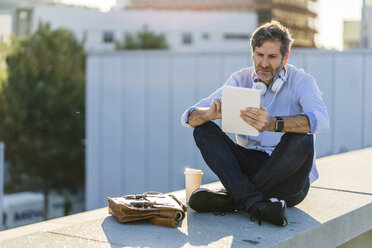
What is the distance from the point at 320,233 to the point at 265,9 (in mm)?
71983

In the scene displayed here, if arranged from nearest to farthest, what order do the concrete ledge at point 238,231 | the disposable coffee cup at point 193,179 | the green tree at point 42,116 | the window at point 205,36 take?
the concrete ledge at point 238,231 → the disposable coffee cup at point 193,179 → the green tree at point 42,116 → the window at point 205,36

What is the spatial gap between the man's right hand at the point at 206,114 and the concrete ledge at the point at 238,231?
56 centimetres

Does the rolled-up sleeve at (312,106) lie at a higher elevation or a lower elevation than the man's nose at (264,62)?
lower

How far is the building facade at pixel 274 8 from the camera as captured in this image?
7338 centimetres

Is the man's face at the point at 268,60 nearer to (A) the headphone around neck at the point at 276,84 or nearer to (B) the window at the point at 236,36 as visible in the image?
(A) the headphone around neck at the point at 276,84

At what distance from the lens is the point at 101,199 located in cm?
1917

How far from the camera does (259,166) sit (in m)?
3.57

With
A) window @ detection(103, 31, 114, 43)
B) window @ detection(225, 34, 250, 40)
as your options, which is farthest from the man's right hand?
window @ detection(225, 34, 250, 40)

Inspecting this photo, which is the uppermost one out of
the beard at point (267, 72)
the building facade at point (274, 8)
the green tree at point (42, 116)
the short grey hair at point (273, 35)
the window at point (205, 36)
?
the building facade at point (274, 8)

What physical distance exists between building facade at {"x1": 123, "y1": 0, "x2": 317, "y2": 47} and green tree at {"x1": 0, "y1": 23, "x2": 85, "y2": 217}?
43.0 m

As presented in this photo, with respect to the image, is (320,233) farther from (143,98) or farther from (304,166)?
(143,98)

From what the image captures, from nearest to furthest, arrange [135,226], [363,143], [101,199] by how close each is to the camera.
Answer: [135,226] < [363,143] < [101,199]

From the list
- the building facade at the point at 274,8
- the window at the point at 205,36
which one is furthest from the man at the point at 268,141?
the building facade at the point at 274,8

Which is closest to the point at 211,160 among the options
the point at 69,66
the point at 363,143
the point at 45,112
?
the point at 363,143
